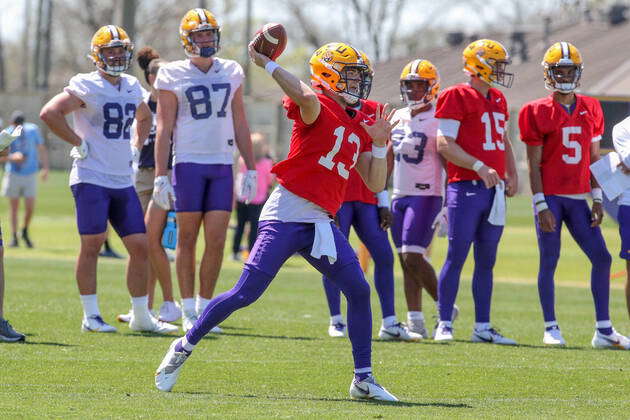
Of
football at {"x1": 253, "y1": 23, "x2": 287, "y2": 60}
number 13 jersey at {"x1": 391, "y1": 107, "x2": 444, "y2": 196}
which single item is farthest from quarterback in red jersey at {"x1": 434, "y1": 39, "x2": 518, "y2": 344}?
football at {"x1": 253, "y1": 23, "x2": 287, "y2": 60}

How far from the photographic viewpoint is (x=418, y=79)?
33.9 ft

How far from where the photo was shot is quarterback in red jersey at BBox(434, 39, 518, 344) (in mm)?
9750

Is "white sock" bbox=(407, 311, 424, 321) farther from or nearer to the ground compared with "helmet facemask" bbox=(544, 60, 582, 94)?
nearer to the ground

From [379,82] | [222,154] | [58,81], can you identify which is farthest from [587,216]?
[58,81]

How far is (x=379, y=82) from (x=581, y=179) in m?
11.8

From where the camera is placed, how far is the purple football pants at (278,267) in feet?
23.5

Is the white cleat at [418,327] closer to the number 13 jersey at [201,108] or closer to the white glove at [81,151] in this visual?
the number 13 jersey at [201,108]

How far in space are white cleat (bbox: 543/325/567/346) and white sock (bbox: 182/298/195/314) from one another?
9.31ft

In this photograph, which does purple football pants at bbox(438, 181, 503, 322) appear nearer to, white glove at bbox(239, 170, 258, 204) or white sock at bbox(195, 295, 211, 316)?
white glove at bbox(239, 170, 258, 204)

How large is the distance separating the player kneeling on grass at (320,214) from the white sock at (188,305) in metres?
2.74

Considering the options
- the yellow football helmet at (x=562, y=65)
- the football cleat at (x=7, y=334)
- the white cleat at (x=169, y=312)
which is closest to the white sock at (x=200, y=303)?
the white cleat at (x=169, y=312)

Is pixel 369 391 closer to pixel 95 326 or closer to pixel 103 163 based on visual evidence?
pixel 95 326

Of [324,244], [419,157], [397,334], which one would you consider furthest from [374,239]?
[324,244]

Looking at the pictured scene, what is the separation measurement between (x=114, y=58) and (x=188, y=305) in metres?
2.05
